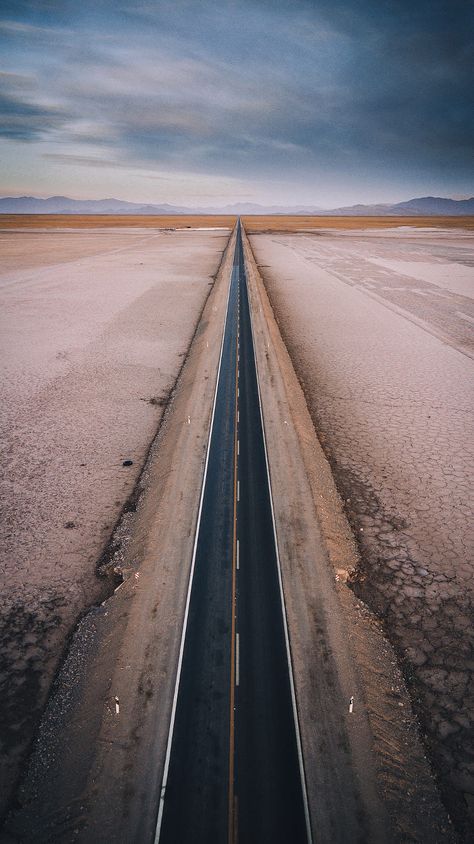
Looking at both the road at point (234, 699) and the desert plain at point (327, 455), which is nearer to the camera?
the road at point (234, 699)

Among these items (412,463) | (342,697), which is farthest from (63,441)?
(412,463)

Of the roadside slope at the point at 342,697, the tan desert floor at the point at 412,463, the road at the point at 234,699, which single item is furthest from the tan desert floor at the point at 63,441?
the tan desert floor at the point at 412,463

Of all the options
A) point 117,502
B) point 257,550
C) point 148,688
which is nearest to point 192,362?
point 117,502

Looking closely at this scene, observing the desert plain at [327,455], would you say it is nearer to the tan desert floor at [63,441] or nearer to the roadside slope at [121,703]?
the tan desert floor at [63,441]

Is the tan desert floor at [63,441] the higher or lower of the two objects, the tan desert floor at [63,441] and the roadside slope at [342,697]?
the higher

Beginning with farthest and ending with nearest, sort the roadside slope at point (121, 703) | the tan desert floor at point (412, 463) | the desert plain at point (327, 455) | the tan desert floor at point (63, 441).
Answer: the tan desert floor at point (63, 441)
the desert plain at point (327, 455)
the tan desert floor at point (412, 463)
the roadside slope at point (121, 703)
